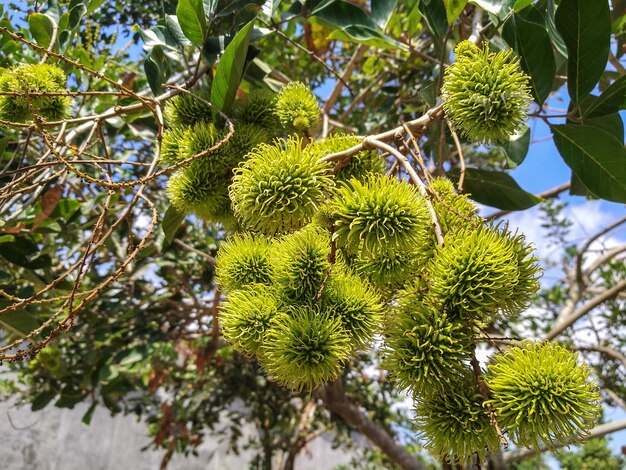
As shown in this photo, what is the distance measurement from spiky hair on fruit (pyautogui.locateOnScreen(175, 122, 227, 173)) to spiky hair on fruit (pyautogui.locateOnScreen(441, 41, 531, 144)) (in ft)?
1.64

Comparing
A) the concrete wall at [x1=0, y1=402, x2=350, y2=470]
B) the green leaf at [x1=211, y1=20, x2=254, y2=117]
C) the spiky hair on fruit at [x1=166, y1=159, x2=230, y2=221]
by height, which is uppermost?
the concrete wall at [x1=0, y1=402, x2=350, y2=470]

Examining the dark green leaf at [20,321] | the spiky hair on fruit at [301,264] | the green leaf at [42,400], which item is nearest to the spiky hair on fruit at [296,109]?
the spiky hair on fruit at [301,264]

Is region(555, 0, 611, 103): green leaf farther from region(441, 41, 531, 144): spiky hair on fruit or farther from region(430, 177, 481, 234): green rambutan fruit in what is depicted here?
region(430, 177, 481, 234): green rambutan fruit

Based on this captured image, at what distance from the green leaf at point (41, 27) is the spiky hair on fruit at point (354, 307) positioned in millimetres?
1301

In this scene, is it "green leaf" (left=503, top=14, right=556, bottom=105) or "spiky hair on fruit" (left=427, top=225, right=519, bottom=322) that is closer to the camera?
"spiky hair on fruit" (left=427, top=225, right=519, bottom=322)

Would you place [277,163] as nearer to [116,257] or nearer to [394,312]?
[394,312]

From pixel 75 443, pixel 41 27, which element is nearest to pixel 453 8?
pixel 41 27

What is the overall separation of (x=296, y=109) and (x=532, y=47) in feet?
1.78

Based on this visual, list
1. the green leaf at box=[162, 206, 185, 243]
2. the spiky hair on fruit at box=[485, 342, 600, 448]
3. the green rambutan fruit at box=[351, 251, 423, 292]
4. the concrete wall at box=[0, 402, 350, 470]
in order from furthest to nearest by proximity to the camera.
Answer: the concrete wall at box=[0, 402, 350, 470]
the green leaf at box=[162, 206, 185, 243]
the green rambutan fruit at box=[351, 251, 423, 292]
the spiky hair on fruit at box=[485, 342, 600, 448]

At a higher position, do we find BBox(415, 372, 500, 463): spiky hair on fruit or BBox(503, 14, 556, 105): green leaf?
BBox(503, 14, 556, 105): green leaf

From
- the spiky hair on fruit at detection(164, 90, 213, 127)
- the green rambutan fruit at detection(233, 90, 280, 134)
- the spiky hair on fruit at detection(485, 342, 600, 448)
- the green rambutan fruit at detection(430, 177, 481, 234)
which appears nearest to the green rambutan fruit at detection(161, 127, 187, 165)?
the spiky hair on fruit at detection(164, 90, 213, 127)

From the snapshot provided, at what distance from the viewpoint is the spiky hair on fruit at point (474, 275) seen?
3.19 ft

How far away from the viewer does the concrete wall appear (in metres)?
5.47

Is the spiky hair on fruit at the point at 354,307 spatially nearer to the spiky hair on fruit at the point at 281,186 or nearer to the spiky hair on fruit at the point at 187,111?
the spiky hair on fruit at the point at 281,186
